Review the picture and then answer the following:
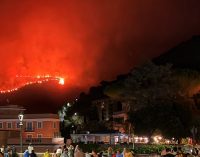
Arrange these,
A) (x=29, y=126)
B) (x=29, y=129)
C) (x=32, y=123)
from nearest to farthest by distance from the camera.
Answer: (x=29, y=129) < (x=29, y=126) < (x=32, y=123)

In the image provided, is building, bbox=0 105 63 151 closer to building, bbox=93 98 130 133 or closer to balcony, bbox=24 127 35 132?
balcony, bbox=24 127 35 132

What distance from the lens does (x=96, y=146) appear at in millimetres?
55938

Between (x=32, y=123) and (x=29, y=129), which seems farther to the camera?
(x=32, y=123)

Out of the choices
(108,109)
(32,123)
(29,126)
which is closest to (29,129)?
(29,126)

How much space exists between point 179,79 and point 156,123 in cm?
910

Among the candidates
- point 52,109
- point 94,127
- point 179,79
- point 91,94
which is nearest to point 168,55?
point 91,94

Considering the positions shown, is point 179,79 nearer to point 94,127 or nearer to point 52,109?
point 94,127

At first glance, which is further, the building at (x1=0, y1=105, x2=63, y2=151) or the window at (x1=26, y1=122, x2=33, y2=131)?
the window at (x1=26, y1=122, x2=33, y2=131)

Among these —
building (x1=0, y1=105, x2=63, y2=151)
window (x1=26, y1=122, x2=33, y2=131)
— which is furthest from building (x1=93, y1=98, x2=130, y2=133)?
window (x1=26, y1=122, x2=33, y2=131)

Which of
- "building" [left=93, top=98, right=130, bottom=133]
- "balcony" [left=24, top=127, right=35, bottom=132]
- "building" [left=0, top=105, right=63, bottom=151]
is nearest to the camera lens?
"building" [left=0, top=105, right=63, bottom=151]

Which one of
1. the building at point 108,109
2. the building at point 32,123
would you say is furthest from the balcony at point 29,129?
the building at point 108,109

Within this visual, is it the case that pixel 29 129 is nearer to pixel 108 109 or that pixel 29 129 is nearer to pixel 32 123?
pixel 32 123

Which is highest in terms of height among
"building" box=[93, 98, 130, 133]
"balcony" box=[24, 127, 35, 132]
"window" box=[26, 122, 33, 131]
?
"building" box=[93, 98, 130, 133]

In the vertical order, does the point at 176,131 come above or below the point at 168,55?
below
